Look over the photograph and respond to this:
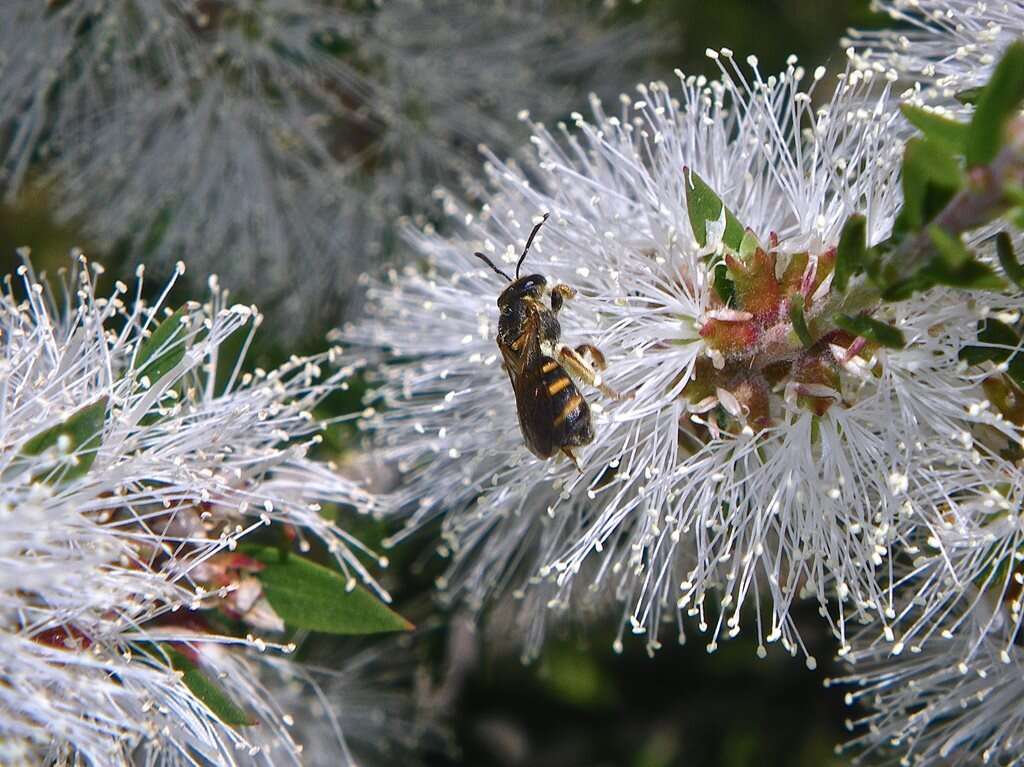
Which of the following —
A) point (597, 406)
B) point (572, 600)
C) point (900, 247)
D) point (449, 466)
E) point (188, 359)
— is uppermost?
point (900, 247)

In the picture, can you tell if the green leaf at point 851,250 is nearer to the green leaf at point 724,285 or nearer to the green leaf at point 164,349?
the green leaf at point 724,285

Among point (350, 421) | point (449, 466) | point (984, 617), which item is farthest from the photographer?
point (350, 421)

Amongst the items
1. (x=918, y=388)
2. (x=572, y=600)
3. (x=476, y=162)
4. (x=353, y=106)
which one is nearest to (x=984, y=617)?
(x=918, y=388)

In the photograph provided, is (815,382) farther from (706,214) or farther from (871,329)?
(706,214)

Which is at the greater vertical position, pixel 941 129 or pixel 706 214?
pixel 941 129

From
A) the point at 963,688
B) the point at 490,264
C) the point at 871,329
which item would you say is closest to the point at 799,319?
the point at 871,329

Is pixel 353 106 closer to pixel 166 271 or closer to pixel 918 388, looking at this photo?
pixel 166 271
